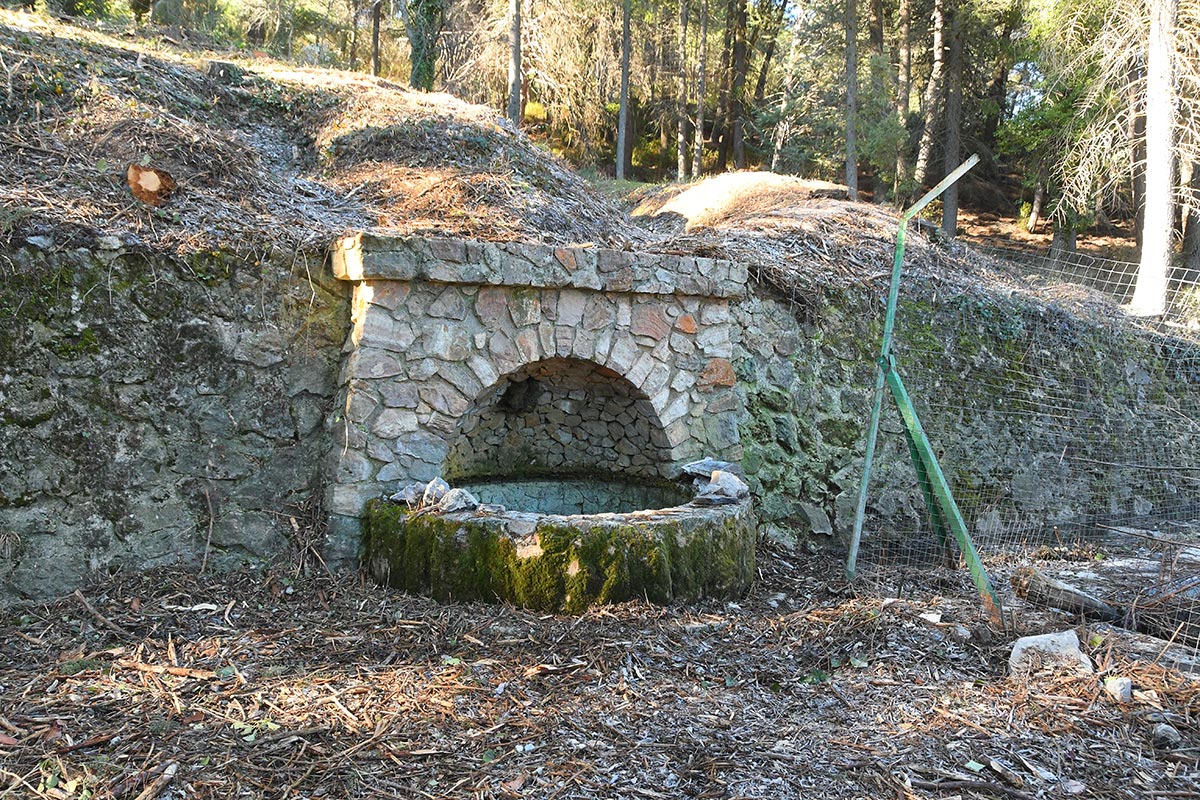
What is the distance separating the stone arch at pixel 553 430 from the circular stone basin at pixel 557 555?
4.68 feet

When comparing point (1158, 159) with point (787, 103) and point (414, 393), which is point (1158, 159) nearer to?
point (787, 103)

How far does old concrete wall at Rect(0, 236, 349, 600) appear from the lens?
3.95m

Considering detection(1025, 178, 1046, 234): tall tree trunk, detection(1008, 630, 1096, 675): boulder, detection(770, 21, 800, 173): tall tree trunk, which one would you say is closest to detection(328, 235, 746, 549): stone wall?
detection(1008, 630, 1096, 675): boulder

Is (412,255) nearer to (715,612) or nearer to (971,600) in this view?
(715,612)

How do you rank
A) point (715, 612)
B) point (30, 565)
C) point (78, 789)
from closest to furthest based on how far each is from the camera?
point (78, 789), point (30, 565), point (715, 612)

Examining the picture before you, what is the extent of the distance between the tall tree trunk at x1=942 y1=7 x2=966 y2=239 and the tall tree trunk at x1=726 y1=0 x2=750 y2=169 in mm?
4586

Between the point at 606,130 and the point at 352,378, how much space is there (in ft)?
50.0

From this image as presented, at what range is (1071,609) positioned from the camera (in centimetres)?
430

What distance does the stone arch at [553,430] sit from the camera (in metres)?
5.89

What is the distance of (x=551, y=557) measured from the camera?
4.00 meters

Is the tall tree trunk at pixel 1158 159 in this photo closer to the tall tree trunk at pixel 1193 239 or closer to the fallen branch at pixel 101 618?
the tall tree trunk at pixel 1193 239

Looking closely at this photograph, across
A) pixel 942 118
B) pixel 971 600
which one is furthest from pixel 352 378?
pixel 942 118

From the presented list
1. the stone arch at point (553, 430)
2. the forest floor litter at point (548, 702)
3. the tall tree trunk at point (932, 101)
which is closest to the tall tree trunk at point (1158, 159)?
the tall tree trunk at point (932, 101)

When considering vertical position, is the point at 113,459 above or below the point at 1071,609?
above
